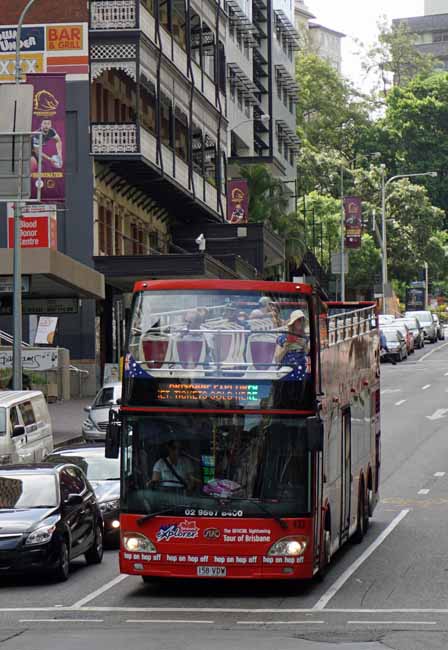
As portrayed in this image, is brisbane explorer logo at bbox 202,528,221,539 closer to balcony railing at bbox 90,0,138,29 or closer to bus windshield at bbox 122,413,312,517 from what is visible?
bus windshield at bbox 122,413,312,517

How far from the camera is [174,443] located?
1664cm

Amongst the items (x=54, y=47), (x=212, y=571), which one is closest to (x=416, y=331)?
(x=54, y=47)

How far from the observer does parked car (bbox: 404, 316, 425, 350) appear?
79569 millimetres

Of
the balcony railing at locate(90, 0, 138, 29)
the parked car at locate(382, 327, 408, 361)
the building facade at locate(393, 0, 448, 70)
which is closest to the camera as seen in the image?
the balcony railing at locate(90, 0, 138, 29)

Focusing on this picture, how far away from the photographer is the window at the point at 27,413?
29.6 m

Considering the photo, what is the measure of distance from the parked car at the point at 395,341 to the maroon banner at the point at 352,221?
13.2 metres

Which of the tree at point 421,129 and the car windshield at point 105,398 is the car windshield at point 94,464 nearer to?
the car windshield at point 105,398

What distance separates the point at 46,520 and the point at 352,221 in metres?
66.3

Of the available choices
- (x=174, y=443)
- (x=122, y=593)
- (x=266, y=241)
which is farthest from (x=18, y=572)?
(x=266, y=241)

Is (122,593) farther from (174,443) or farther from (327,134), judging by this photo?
(327,134)

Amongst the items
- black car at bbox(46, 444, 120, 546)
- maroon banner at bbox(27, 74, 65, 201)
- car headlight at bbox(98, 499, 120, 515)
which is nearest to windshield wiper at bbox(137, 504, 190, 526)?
black car at bbox(46, 444, 120, 546)

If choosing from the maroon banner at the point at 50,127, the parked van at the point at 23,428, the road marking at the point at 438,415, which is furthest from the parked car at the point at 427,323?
the parked van at the point at 23,428

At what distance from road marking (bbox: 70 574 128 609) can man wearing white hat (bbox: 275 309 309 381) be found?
362 cm

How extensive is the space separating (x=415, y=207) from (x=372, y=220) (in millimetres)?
4817
